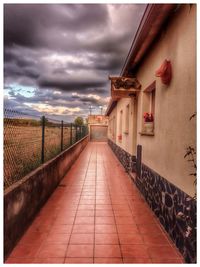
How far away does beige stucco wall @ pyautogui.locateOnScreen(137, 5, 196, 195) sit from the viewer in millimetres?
2984

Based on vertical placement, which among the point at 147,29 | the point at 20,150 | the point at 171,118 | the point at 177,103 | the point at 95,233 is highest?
the point at 147,29

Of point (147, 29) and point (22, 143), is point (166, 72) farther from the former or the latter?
point (22, 143)

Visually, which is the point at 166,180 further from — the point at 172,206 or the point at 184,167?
the point at 184,167

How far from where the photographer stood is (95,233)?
3.76 metres

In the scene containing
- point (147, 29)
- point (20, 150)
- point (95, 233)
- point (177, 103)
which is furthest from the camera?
point (20, 150)

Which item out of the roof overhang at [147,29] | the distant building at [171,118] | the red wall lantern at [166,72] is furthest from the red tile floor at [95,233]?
the roof overhang at [147,29]

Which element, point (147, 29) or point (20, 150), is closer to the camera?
point (147, 29)

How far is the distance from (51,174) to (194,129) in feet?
13.7

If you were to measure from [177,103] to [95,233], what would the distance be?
95.3 inches

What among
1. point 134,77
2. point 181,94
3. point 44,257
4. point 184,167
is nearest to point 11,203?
point 44,257

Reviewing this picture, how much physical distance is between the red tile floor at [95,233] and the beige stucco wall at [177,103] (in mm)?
960

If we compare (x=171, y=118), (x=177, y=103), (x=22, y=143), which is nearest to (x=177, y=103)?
(x=177, y=103)

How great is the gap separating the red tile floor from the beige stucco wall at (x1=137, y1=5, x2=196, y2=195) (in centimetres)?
96

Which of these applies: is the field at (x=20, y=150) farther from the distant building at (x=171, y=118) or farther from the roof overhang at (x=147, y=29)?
the roof overhang at (x=147, y=29)
